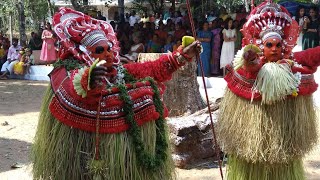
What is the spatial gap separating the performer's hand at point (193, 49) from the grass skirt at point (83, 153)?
20.5 inches

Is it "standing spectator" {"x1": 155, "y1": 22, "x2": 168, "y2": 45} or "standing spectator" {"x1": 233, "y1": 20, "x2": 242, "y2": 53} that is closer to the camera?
"standing spectator" {"x1": 233, "y1": 20, "x2": 242, "y2": 53}

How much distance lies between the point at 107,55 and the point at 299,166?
197 centimetres

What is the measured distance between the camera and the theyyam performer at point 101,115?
3062mm

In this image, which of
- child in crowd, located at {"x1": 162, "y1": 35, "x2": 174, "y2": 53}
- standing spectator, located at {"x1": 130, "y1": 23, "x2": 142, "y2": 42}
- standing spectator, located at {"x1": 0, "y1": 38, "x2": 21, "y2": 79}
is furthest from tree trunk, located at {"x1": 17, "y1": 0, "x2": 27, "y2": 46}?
child in crowd, located at {"x1": 162, "y1": 35, "x2": 174, "y2": 53}

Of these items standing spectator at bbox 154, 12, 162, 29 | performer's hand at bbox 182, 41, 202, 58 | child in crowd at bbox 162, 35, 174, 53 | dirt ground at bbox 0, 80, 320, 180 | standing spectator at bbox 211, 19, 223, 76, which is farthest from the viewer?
standing spectator at bbox 154, 12, 162, 29

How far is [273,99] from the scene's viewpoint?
3.71 meters

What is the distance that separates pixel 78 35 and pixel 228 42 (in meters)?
7.50

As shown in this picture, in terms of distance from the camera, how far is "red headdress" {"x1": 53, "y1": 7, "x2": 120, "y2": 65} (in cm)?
320

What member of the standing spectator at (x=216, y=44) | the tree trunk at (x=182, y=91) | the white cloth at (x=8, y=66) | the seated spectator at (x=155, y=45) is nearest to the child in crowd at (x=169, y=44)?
the seated spectator at (x=155, y=45)

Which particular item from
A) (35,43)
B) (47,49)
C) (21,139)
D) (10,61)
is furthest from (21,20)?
(21,139)

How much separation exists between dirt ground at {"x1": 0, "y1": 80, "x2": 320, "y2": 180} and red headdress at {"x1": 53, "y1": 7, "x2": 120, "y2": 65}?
41.4 inches

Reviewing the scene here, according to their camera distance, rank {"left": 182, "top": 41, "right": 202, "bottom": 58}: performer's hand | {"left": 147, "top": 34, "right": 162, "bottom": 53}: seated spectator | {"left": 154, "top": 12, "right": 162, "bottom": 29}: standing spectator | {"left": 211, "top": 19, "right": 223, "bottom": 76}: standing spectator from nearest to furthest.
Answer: {"left": 182, "top": 41, "right": 202, "bottom": 58}: performer's hand → {"left": 211, "top": 19, "right": 223, "bottom": 76}: standing spectator → {"left": 147, "top": 34, "right": 162, "bottom": 53}: seated spectator → {"left": 154, "top": 12, "right": 162, "bottom": 29}: standing spectator

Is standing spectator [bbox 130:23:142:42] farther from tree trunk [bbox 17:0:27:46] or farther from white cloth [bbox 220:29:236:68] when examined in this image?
tree trunk [bbox 17:0:27:46]

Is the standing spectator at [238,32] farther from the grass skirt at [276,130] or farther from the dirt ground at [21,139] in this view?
the grass skirt at [276,130]
